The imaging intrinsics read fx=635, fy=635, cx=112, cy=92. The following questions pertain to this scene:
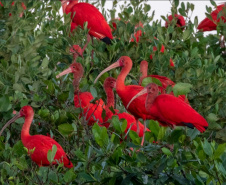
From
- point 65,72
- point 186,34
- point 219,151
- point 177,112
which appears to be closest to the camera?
point 219,151

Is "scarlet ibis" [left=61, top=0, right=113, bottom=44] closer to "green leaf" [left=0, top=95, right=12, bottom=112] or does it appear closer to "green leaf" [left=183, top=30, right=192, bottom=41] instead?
"green leaf" [left=183, top=30, right=192, bottom=41]

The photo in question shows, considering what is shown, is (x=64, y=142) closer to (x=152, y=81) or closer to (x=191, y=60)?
(x=152, y=81)

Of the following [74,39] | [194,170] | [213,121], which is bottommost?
[213,121]

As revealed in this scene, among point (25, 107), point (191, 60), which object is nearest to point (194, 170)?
point (25, 107)

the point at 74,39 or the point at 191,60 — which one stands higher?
the point at 74,39

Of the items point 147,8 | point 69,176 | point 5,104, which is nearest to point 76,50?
point 5,104

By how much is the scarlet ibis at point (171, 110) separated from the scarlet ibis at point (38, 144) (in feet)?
2.76

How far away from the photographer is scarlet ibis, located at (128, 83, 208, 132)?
5.49m

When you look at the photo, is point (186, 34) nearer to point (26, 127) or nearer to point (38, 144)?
point (26, 127)

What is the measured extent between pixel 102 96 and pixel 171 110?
1.29 meters

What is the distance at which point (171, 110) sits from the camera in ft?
18.4

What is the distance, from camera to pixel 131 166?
416cm

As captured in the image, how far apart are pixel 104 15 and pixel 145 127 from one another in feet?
10.5

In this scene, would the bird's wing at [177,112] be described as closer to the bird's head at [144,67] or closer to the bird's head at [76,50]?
the bird's head at [144,67]
